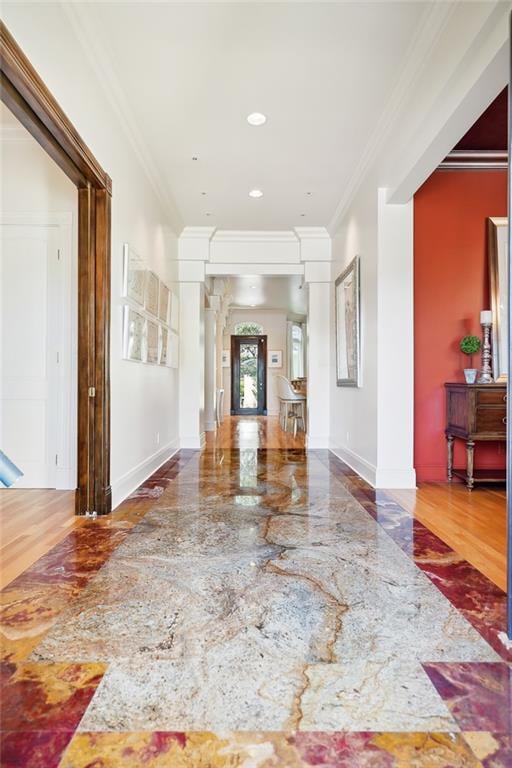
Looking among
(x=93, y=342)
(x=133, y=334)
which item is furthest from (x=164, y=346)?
(x=93, y=342)

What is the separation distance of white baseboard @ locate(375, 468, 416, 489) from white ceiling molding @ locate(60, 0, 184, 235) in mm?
3481

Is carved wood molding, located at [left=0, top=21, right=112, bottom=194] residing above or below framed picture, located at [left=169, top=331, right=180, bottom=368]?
above

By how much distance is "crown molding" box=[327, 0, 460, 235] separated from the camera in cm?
222

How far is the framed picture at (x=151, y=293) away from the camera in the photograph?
4.05 meters

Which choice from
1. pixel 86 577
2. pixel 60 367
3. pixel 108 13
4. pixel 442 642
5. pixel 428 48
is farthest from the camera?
pixel 60 367

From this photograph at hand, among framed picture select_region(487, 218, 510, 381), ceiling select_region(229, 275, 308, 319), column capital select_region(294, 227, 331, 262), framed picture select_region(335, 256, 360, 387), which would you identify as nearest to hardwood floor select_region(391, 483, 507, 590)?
framed picture select_region(487, 218, 510, 381)

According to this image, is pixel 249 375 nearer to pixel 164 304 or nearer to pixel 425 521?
pixel 164 304

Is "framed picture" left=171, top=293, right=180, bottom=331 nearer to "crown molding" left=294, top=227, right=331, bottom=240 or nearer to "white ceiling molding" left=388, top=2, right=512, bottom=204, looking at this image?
"crown molding" left=294, top=227, right=331, bottom=240

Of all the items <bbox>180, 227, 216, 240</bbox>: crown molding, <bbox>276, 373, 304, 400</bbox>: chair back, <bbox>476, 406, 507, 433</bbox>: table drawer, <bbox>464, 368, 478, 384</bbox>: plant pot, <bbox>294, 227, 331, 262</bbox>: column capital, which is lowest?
<bbox>476, 406, 507, 433</bbox>: table drawer

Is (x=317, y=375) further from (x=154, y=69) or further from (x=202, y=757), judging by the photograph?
(x=202, y=757)

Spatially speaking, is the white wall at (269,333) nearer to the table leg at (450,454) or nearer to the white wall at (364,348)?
the white wall at (364,348)

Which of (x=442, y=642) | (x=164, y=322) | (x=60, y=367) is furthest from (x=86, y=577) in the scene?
(x=164, y=322)

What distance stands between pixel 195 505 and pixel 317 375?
3.39 m

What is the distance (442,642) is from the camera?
4.99 ft
